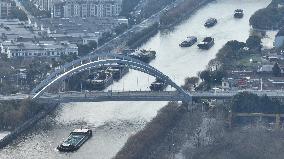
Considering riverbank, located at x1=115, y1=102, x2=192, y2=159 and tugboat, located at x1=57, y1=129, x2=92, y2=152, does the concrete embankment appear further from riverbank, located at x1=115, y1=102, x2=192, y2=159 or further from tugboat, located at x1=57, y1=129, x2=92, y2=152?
riverbank, located at x1=115, y1=102, x2=192, y2=159

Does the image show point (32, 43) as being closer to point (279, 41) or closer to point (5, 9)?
point (5, 9)

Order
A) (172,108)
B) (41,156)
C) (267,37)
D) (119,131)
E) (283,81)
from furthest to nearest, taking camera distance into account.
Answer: (267,37)
(283,81)
(172,108)
(119,131)
(41,156)

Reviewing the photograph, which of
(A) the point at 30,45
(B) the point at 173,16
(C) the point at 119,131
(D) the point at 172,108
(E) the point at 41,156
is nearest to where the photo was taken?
(E) the point at 41,156

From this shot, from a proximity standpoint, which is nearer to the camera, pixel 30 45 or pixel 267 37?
pixel 30 45

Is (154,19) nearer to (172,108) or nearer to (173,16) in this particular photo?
(173,16)

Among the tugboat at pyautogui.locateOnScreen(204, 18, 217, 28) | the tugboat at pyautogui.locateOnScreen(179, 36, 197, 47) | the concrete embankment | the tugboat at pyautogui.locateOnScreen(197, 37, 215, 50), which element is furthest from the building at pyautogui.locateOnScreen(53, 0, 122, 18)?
the concrete embankment

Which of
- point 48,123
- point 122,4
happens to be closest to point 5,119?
point 48,123

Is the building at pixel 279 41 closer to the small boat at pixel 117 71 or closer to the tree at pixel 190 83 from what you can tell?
the tree at pixel 190 83

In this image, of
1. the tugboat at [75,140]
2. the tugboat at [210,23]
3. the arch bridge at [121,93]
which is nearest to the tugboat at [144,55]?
the arch bridge at [121,93]
